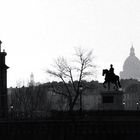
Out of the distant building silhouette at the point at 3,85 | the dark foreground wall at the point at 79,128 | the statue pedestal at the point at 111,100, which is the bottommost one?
the dark foreground wall at the point at 79,128

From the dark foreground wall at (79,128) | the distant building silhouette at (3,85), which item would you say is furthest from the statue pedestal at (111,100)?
the distant building silhouette at (3,85)

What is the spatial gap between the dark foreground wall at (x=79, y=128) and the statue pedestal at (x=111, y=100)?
263cm

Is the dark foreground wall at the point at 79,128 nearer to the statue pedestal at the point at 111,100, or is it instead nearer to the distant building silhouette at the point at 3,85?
the statue pedestal at the point at 111,100

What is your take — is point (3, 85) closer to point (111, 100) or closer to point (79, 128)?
point (111, 100)

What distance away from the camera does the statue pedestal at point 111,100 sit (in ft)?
259

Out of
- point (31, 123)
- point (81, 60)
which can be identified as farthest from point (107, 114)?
point (81, 60)

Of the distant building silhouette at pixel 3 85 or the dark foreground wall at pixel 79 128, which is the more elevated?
the distant building silhouette at pixel 3 85

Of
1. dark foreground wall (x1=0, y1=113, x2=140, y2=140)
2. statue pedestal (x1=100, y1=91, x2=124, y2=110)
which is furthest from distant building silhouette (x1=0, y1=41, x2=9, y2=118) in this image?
statue pedestal (x1=100, y1=91, x2=124, y2=110)

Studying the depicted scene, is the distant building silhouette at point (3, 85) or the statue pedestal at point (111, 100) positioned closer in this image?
the statue pedestal at point (111, 100)

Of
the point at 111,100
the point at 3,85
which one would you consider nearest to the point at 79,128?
the point at 111,100

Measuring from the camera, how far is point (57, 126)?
77000 mm

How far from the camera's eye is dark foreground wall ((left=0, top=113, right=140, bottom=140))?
Result: 245ft

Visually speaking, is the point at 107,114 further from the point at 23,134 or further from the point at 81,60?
the point at 81,60

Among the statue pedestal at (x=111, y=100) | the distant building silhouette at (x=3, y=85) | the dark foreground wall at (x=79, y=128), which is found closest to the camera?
the dark foreground wall at (x=79, y=128)
